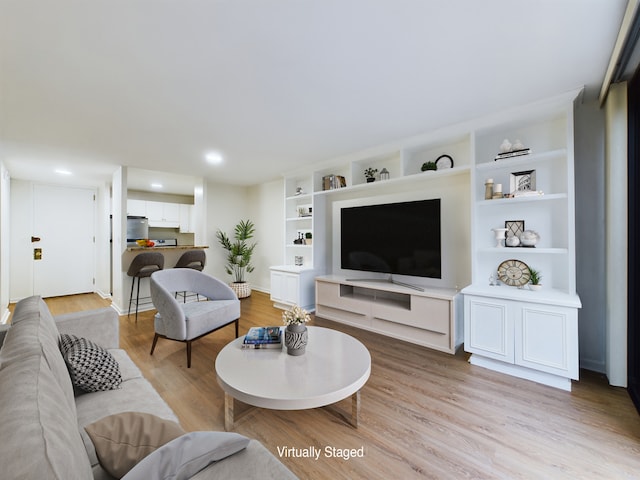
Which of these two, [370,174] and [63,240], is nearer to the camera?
[370,174]

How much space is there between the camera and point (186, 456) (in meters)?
0.80

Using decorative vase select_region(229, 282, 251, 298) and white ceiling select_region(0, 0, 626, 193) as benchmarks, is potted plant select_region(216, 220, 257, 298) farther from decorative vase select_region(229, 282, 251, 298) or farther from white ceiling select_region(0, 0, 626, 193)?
white ceiling select_region(0, 0, 626, 193)

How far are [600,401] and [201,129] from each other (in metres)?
4.04

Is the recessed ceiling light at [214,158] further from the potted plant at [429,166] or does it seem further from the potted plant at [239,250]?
the potted plant at [429,166]

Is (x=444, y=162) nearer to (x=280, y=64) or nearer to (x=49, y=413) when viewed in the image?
(x=280, y=64)

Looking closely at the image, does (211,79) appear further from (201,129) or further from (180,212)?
(180,212)

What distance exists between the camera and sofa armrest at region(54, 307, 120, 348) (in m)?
1.78

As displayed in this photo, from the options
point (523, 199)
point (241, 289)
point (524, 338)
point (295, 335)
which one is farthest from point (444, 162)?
point (241, 289)

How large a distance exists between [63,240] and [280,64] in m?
5.94

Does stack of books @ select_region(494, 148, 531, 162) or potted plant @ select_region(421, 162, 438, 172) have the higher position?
potted plant @ select_region(421, 162, 438, 172)

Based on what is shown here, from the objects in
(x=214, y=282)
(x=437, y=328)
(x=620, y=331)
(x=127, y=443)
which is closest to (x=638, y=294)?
A: (x=620, y=331)

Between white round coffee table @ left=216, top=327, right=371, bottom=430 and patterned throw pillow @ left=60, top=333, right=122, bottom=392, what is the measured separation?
0.53 metres

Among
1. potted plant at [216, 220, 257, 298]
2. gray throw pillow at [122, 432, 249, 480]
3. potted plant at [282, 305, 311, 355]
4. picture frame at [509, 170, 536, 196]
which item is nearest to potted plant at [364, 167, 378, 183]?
picture frame at [509, 170, 536, 196]

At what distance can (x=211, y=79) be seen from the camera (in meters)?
1.96
